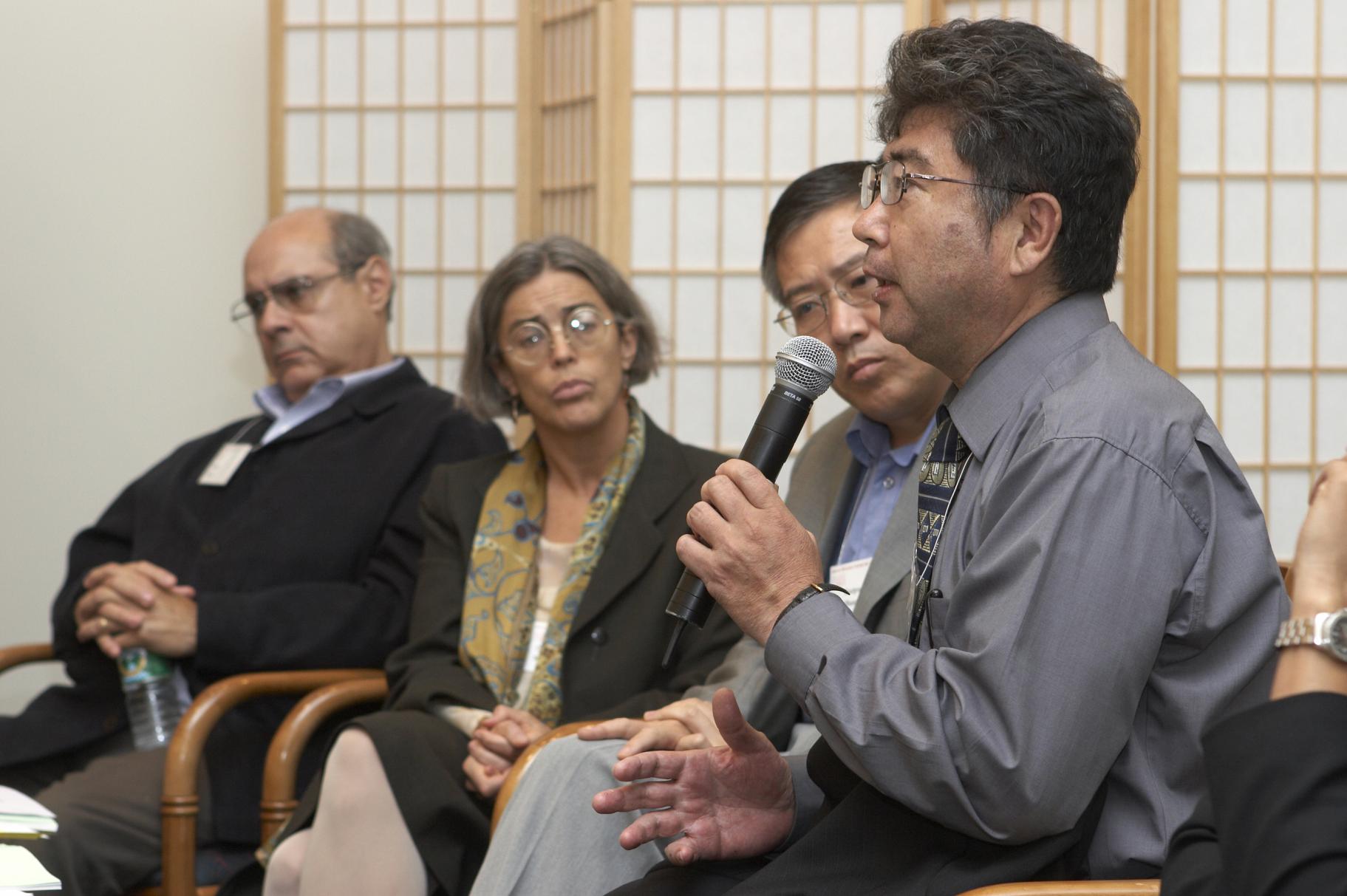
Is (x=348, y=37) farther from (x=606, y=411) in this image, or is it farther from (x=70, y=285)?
(x=606, y=411)

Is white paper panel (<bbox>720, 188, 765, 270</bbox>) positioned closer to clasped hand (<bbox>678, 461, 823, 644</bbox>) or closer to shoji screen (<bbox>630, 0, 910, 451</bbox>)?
shoji screen (<bbox>630, 0, 910, 451</bbox>)

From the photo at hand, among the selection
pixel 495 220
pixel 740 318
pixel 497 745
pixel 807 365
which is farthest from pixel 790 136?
pixel 807 365

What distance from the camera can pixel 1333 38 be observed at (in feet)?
10.9

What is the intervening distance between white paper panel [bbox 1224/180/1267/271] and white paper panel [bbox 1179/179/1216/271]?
34mm

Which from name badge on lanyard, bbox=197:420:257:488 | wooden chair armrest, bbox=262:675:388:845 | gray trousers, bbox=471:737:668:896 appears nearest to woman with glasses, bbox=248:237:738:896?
wooden chair armrest, bbox=262:675:388:845

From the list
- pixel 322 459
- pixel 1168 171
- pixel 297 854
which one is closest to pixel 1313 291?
pixel 1168 171

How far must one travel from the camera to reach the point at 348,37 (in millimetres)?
3980

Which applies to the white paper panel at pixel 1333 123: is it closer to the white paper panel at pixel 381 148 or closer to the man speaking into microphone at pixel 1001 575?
the man speaking into microphone at pixel 1001 575

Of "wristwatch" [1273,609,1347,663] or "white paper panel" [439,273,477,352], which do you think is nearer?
"wristwatch" [1273,609,1347,663]

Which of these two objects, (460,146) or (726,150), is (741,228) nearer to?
(726,150)

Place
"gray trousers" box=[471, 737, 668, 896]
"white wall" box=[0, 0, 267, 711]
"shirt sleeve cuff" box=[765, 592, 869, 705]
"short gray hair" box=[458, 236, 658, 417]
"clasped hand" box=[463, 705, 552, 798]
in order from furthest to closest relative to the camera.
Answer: "white wall" box=[0, 0, 267, 711] → "short gray hair" box=[458, 236, 658, 417] → "clasped hand" box=[463, 705, 552, 798] → "gray trousers" box=[471, 737, 668, 896] → "shirt sleeve cuff" box=[765, 592, 869, 705]

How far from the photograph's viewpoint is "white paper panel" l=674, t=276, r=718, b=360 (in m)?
3.63

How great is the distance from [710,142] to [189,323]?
1789 mm

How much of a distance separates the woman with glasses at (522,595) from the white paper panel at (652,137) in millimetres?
704
